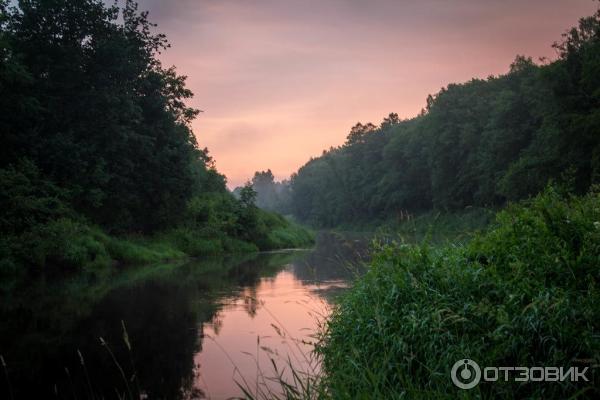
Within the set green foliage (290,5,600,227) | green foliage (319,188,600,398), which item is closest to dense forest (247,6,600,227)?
green foliage (290,5,600,227)

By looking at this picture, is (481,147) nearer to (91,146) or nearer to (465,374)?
(91,146)

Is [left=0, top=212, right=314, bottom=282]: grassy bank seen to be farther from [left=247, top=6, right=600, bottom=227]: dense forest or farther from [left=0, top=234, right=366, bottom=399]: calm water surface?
[left=247, top=6, right=600, bottom=227]: dense forest

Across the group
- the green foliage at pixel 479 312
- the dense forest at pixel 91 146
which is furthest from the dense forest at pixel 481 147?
the dense forest at pixel 91 146

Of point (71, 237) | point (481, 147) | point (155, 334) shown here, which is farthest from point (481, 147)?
point (155, 334)

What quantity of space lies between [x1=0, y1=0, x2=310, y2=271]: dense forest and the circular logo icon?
52.6ft

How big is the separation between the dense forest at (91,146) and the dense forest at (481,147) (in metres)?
15.7

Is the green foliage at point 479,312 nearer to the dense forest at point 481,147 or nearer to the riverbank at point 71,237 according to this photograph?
the dense forest at point 481,147

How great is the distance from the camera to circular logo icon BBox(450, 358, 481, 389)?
4414 mm

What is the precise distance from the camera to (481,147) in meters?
55.8

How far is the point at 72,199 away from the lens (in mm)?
23922

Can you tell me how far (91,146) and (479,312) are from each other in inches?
908

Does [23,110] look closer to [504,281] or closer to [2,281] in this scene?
[2,281]

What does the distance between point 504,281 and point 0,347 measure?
816 centimetres

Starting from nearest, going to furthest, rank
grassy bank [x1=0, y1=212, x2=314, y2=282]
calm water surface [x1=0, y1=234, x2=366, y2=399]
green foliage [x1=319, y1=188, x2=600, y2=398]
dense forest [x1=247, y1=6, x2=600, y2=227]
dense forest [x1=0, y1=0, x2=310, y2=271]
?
green foliage [x1=319, y1=188, x2=600, y2=398]
calm water surface [x1=0, y1=234, x2=366, y2=399]
grassy bank [x1=0, y1=212, x2=314, y2=282]
dense forest [x1=0, y1=0, x2=310, y2=271]
dense forest [x1=247, y1=6, x2=600, y2=227]
